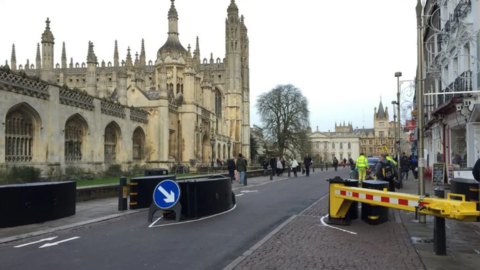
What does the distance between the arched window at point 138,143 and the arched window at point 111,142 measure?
13.7 ft

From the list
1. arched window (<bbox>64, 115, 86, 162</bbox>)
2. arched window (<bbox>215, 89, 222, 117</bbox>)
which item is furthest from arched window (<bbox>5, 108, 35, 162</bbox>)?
arched window (<bbox>215, 89, 222, 117</bbox>)

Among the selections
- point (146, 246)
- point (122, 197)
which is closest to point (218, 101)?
point (122, 197)

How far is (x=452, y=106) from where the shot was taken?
19.3m

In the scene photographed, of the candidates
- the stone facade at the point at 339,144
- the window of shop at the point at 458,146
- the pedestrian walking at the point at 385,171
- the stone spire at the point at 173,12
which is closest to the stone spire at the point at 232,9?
the stone spire at the point at 173,12

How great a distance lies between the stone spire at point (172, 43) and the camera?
55.8 metres

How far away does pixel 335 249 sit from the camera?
7.87 metres

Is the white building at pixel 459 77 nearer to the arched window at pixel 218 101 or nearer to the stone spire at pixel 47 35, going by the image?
the stone spire at pixel 47 35

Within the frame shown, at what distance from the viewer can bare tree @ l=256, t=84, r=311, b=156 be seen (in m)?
63.0

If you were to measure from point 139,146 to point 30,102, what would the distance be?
16.1 metres

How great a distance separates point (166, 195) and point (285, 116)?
2142 inches

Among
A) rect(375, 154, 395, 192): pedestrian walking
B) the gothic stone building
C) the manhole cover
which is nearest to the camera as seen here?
the manhole cover

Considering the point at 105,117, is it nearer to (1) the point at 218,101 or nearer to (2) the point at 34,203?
(2) the point at 34,203

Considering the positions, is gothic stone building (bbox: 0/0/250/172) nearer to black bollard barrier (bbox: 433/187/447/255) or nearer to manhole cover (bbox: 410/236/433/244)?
manhole cover (bbox: 410/236/433/244)

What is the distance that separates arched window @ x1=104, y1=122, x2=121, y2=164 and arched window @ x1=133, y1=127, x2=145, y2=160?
13.7 feet
